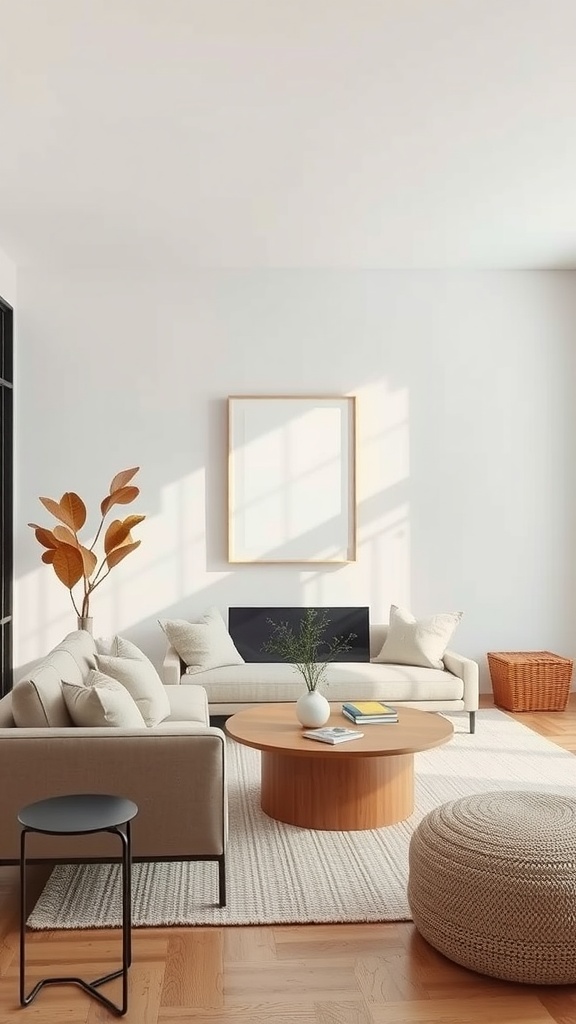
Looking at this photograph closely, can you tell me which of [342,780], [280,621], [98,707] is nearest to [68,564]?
[280,621]

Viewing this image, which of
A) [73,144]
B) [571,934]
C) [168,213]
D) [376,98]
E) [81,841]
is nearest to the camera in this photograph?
[571,934]

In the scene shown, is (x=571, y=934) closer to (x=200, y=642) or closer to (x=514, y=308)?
(x=200, y=642)

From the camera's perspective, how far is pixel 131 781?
316 cm

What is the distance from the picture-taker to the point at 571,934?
263 cm

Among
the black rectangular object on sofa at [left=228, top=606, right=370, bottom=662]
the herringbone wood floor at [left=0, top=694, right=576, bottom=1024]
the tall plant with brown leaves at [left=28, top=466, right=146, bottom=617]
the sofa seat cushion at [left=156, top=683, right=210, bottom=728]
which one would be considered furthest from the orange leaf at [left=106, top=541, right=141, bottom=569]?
the herringbone wood floor at [left=0, top=694, right=576, bottom=1024]

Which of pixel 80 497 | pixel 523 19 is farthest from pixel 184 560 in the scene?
pixel 523 19

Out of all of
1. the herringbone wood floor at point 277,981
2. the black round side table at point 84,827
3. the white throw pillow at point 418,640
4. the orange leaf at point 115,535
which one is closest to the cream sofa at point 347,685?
the white throw pillow at point 418,640

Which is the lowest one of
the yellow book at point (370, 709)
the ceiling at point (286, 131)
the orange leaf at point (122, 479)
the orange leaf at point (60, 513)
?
the yellow book at point (370, 709)

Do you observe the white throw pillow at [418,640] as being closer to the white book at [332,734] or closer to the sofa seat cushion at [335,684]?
the sofa seat cushion at [335,684]

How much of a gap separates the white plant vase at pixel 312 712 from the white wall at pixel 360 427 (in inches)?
98.4

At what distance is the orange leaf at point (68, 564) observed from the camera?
5930 millimetres

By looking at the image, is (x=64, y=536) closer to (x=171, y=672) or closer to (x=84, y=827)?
(x=171, y=672)

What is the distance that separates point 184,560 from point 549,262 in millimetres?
3361

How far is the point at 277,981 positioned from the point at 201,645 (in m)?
3.29
